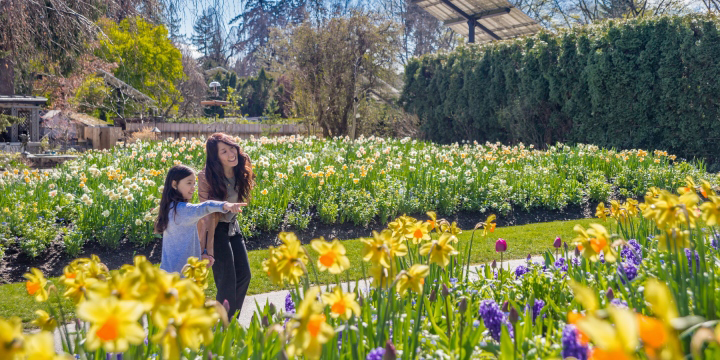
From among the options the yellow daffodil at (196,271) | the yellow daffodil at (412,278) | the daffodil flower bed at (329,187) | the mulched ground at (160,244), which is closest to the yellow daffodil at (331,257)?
the yellow daffodil at (412,278)

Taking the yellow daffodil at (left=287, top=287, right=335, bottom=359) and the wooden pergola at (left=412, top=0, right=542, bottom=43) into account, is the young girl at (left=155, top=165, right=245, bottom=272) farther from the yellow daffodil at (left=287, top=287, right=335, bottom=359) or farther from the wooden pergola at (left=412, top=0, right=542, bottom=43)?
the wooden pergola at (left=412, top=0, right=542, bottom=43)

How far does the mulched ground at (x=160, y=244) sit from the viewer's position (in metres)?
5.19

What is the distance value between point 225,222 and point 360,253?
1.11 meters

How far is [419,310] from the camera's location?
75.9 inches

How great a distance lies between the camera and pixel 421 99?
16672mm

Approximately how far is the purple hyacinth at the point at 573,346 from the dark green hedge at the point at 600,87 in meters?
9.73

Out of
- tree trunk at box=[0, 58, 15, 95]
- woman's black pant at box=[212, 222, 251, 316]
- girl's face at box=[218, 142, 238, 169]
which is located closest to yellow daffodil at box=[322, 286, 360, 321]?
woman's black pant at box=[212, 222, 251, 316]

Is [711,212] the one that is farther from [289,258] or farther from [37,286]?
[37,286]

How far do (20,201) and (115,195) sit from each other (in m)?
1.23

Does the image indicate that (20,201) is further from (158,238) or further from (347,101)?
(347,101)

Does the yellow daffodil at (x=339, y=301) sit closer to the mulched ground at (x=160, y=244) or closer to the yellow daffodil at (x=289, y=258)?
the yellow daffodil at (x=289, y=258)

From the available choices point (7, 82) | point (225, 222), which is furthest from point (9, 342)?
point (7, 82)

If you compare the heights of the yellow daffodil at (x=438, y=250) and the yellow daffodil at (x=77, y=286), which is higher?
the yellow daffodil at (x=438, y=250)

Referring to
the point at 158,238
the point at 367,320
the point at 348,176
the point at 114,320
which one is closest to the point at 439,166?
the point at 348,176
